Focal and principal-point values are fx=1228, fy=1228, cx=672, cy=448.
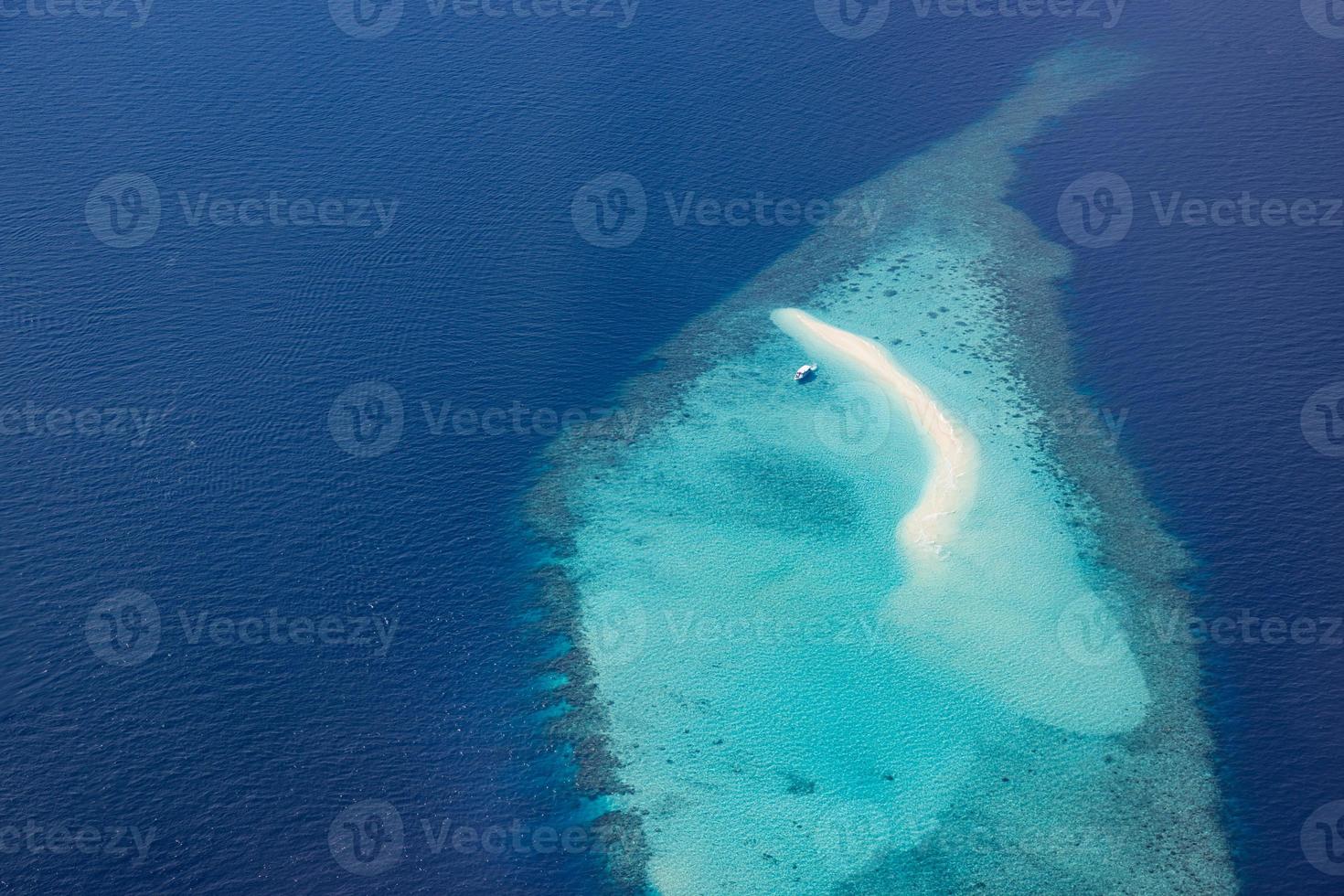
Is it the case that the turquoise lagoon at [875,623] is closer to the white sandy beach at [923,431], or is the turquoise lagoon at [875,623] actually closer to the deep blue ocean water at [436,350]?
the white sandy beach at [923,431]

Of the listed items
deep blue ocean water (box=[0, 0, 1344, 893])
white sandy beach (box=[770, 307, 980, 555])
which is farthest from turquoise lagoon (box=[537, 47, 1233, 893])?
deep blue ocean water (box=[0, 0, 1344, 893])

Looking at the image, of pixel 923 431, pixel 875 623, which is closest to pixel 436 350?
pixel 923 431

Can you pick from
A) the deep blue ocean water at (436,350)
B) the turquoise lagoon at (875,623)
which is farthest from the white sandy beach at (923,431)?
the deep blue ocean water at (436,350)

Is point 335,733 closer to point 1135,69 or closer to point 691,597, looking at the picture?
point 691,597

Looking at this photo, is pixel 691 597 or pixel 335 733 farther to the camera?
pixel 691 597

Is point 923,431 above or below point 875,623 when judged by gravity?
above

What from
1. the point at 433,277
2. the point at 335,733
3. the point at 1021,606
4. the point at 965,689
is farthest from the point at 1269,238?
the point at 335,733

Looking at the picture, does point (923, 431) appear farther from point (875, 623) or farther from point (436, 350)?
point (436, 350)
